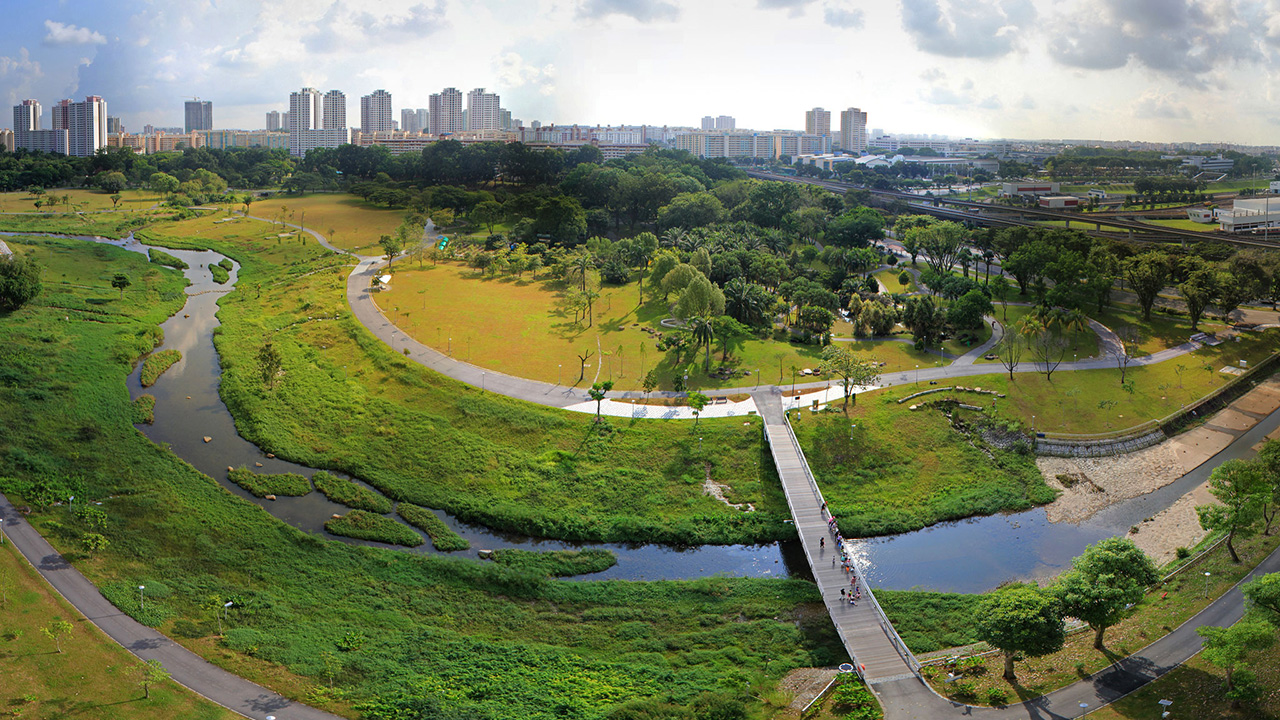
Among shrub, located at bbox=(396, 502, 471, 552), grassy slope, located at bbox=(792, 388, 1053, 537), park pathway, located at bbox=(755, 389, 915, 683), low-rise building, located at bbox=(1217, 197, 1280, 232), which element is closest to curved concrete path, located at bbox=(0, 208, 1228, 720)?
park pathway, located at bbox=(755, 389, 915, 683)

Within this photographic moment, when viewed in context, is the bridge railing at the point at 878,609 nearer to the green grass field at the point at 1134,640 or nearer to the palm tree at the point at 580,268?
the green grass field at the point at 1134,640

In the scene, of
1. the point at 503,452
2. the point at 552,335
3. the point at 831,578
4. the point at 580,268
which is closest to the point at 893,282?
the point at 580,268

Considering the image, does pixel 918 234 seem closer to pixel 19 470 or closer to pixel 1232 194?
pixel 1232 194

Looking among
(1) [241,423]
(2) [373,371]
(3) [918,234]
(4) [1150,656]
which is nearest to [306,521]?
(1) [241,423]

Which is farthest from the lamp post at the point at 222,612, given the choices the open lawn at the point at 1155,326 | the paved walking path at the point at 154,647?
the open lawn at the point at 1155,326

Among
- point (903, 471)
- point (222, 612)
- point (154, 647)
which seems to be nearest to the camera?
point (154, 647)

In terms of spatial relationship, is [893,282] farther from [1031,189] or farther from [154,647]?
[154,647]
